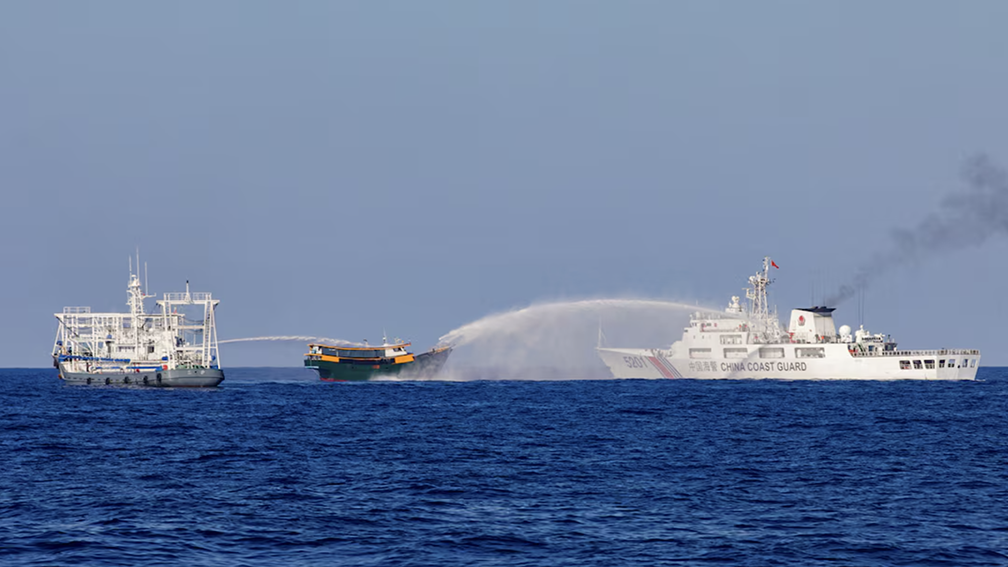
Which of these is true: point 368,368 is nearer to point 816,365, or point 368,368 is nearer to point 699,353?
point 699,353

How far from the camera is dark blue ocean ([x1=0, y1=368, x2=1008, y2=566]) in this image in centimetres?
2693

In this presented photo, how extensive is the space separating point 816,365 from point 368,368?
56.6m

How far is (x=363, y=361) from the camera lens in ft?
416

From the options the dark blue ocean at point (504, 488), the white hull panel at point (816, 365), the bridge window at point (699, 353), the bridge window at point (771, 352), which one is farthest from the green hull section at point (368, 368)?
the dark blue ocean at point (504, 488)

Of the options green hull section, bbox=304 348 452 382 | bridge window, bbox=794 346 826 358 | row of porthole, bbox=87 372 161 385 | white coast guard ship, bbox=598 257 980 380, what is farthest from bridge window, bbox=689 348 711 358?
row of porthole, bbox=87 372 161 385

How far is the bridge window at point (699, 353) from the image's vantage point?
133000 mm

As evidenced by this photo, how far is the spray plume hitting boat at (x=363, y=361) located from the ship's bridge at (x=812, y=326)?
47491mm

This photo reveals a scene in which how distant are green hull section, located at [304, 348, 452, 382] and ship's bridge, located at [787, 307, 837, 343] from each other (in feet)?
154

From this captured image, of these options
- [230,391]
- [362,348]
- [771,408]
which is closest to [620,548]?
[771,408]

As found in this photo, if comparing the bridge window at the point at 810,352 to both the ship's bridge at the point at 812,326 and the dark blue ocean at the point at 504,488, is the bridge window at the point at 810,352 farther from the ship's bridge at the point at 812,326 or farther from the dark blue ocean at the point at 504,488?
the dark blue ocean at the point at 504,488

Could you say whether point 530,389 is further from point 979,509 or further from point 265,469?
point 979,509

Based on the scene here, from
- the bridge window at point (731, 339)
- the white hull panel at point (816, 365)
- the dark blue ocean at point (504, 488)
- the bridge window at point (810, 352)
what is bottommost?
the dark blue ocean at point (504, 488)

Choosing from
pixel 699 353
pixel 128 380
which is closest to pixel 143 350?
pixel 128 380

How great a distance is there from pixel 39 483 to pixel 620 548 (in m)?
23.5
